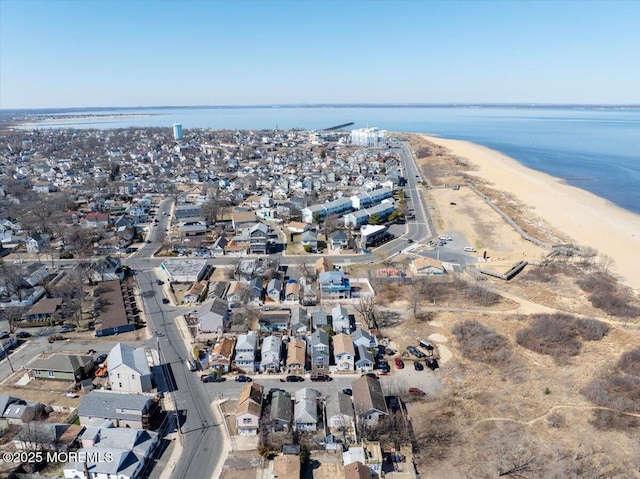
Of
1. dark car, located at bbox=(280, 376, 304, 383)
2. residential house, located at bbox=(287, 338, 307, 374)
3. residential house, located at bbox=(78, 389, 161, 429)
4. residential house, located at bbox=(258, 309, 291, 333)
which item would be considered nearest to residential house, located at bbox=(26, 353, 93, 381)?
residential house, located at bbox=(78, 389, 161, 429)

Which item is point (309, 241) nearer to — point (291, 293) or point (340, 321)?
point (291, 293)

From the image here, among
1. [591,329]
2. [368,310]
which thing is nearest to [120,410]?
[368,310]

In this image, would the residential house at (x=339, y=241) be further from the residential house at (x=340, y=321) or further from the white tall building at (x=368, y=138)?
the white tall building at (x=368, y=138)

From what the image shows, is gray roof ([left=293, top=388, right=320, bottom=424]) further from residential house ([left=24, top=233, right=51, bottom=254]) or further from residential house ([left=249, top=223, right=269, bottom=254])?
residential house ([left=24, top=233, right=51, bottom=254])

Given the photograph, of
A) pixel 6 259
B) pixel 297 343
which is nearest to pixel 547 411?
pixel 297 343

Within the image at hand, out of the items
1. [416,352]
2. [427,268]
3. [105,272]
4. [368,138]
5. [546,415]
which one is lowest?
[546,415]

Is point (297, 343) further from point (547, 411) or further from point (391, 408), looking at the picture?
point (547, 411)
